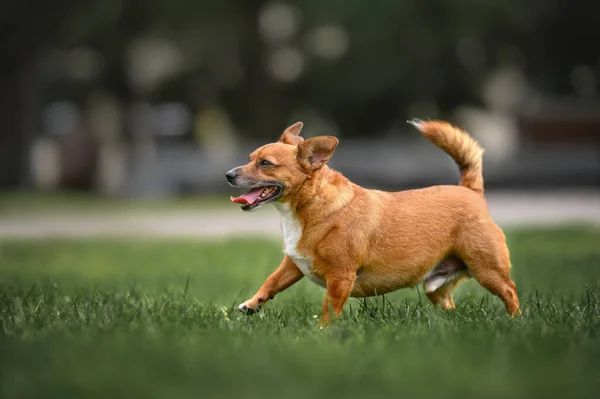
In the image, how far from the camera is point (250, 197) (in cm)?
511

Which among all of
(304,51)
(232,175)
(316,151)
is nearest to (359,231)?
(316,151)

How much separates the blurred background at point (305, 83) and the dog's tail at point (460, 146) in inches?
557

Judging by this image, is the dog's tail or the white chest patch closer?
the white chest patch

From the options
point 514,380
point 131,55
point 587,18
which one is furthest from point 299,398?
point 587,18

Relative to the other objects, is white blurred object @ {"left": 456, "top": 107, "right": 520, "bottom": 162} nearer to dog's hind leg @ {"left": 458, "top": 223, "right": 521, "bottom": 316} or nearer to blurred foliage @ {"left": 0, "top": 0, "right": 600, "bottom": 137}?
blurred foliage @ {"left": 0, "top": 0, "right": 600, "bottom": 137}

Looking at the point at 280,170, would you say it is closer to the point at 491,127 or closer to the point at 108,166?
the point at 108,166

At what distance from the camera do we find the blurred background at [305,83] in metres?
23.5

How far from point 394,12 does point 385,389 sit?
2157 cm

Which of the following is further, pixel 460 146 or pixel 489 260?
pixel 460 146

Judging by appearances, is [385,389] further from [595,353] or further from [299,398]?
[595,353]

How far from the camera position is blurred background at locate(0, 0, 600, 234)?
23.5 metres

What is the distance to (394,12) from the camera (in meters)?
24.1

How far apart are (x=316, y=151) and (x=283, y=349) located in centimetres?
140

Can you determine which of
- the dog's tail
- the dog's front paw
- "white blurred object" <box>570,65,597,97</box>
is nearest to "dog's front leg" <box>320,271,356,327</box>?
the dog's front paw
